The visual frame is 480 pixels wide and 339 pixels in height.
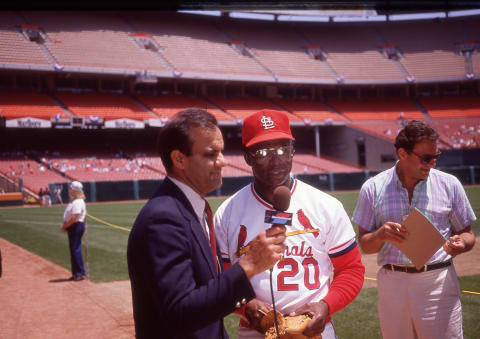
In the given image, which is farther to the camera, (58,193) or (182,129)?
(58,193)

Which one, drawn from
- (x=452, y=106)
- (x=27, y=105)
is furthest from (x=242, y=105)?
(x=452, y=106)

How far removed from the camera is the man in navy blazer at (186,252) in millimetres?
1800

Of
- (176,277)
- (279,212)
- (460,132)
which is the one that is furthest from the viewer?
(460,132)

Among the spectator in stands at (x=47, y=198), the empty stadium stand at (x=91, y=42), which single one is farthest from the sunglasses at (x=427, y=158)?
the empty stadium stand at (x=91, y=42)

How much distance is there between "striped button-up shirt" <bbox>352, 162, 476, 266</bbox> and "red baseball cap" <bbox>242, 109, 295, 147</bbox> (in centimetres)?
130

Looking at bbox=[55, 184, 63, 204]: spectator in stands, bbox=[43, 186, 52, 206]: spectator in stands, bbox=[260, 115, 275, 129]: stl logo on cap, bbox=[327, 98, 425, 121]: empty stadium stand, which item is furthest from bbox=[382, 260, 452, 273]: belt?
bbox=[327, 98, 425, 121]: empty stadium stand

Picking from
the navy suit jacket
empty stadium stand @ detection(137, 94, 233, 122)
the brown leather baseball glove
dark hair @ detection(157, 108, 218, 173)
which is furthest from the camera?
empty stadium stand @ detection(137, 94, 233, 122)

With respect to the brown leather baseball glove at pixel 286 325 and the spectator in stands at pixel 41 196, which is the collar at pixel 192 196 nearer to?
the brown leather baseball glove at pixel 286 325

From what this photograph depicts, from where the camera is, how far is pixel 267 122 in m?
2.77

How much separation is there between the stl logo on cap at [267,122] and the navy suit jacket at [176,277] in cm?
91

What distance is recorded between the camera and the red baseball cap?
2.73 m

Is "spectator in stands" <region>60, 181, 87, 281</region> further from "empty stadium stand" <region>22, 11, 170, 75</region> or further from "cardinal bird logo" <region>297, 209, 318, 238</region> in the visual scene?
"empty stadium stand" <region>22, 11, 170, 75</region>

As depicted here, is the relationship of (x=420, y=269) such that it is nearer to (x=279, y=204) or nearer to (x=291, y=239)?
(x=291, y=239)

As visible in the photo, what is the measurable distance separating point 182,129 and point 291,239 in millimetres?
978
